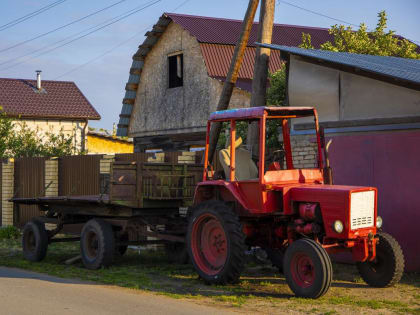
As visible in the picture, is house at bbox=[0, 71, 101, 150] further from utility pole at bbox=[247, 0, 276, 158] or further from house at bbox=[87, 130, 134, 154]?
utility pole at bbox=[247, 0, 276, 158]

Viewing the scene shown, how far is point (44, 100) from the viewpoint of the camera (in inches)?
1553

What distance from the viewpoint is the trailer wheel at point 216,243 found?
10359 millimetres

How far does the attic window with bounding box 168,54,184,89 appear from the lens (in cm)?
2705

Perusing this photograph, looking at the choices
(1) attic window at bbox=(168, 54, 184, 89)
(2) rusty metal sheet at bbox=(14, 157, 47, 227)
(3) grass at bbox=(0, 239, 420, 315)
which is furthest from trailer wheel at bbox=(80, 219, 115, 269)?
(1) attic window at bbox=(168, 54, 184, 89)

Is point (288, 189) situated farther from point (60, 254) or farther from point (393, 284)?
point (60, 254)

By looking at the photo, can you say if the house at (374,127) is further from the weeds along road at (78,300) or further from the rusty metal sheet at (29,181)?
the rusty metal sheet at (29,181)

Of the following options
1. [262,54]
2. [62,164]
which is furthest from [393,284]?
[62,164]

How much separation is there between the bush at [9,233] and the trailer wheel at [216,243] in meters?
9.93

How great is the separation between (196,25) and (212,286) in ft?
57.1

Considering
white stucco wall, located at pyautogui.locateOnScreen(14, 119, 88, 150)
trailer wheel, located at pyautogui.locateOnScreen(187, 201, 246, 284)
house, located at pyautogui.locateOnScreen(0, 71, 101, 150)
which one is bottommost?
trailer wheel, located at pyautogui.locateOnScreen(187, 201, 246, 284)

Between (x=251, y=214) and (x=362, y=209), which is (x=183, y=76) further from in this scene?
(x=362, y=209)

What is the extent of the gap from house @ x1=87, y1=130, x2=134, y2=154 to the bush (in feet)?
65.5

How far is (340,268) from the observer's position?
1299cm

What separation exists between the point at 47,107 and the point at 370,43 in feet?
65.3
